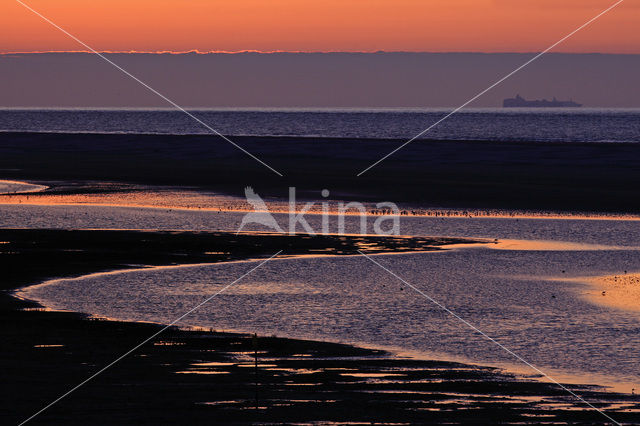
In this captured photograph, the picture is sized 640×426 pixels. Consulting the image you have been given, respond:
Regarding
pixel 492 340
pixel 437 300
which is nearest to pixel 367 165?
pixel 437 300

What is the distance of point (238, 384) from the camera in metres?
13.4

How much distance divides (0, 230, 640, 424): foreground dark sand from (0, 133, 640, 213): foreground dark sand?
23.0 m

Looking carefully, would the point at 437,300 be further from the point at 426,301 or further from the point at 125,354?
the point at 125,354

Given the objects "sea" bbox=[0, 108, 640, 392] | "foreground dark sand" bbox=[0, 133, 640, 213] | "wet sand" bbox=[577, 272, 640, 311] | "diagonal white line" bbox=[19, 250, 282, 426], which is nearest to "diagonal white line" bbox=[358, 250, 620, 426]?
"sea" bbox=[0, 108, 640, 392]

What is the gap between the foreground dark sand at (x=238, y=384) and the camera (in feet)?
39.9

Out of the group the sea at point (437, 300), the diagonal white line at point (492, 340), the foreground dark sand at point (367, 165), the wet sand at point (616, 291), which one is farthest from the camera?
the foreground dark sand at point (367, 165)

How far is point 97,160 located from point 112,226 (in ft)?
118

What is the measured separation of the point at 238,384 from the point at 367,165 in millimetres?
46824

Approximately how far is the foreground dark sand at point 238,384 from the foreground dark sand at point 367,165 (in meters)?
23.0

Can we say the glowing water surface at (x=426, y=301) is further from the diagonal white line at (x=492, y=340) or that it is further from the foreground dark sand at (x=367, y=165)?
the foreground dark sand at (x=367, y=165)

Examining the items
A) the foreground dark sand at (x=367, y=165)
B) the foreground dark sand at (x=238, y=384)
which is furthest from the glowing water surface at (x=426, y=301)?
the foreground dark sand at (x=367, y=165)

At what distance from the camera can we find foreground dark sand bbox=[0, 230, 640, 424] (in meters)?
12.2

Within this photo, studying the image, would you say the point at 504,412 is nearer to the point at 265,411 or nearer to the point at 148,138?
the point at 265,411

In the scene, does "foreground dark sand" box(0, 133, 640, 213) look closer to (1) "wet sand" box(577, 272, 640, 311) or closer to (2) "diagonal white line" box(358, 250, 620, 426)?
(1) "wet sand" box(577, 272, 640, 311)
